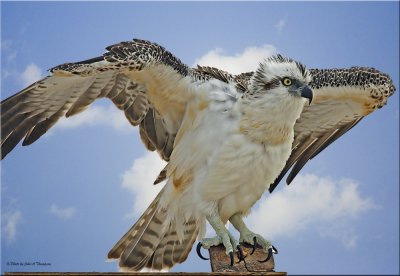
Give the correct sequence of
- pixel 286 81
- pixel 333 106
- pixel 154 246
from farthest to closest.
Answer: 1. pixel 333 106
2. pixel 154 246
3. pixel 286 81

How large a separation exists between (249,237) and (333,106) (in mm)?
2416

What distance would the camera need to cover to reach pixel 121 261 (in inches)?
354

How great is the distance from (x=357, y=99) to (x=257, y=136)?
6.68ft

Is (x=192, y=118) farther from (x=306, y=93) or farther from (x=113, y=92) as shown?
(x=306, y=93)

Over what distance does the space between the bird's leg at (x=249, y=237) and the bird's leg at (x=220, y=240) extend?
0.25 metres

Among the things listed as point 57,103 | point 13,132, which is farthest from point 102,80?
point 13,132

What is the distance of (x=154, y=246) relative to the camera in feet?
29.6

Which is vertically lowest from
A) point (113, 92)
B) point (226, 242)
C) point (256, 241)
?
point (226, 242)

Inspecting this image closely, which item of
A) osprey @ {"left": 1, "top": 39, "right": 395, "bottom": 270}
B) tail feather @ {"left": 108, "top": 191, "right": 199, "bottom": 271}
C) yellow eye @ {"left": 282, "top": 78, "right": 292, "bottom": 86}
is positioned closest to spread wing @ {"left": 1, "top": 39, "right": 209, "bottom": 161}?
osprey @ {"left": 1, "top": 39, "right": 395, "bottom": 270}

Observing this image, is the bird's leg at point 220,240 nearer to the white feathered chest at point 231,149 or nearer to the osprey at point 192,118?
the osprey at point 192,118

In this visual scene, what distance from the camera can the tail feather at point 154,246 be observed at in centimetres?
900

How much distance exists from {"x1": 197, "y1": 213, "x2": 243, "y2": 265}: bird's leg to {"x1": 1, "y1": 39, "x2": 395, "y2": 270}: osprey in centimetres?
1

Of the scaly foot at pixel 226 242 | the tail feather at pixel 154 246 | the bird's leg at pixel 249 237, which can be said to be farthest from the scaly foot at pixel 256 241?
the tail feather at pixel 154 246

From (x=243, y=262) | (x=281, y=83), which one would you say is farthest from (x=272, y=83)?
(x=243, y=262)
